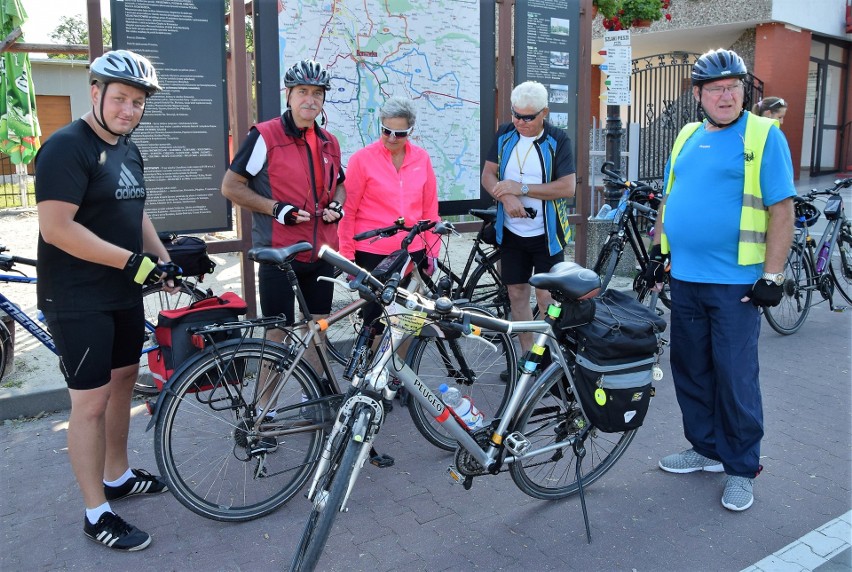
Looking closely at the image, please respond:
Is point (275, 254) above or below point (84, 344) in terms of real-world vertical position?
above

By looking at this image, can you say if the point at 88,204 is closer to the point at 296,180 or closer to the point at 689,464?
the point at 296,180

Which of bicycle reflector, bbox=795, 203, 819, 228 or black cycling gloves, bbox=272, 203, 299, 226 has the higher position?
black cycling gloves, bbox=272, 203, 299, 226

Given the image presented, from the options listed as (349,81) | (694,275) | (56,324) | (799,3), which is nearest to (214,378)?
(56,324)

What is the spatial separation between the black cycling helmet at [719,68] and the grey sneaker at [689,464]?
2.02m

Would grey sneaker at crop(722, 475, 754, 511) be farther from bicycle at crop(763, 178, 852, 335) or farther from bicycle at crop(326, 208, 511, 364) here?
bicycle at crop(763, 178, 852, 335)

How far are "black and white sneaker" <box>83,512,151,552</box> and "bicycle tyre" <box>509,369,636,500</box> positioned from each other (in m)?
1.72

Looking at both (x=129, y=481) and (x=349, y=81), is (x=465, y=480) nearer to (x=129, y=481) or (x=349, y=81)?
(x=129, y=481)

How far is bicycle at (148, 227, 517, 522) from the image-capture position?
3344 millimetres

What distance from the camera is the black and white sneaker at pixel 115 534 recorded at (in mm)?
3250

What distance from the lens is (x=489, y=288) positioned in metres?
5.96

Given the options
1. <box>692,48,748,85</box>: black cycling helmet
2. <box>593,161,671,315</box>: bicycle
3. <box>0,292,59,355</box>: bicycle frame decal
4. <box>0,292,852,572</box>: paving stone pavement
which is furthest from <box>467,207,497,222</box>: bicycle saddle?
<box>0,292,59,355</box>: bicycle frame decal

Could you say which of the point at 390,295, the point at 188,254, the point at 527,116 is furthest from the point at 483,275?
the point at 390,295

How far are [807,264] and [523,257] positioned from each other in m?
3.38

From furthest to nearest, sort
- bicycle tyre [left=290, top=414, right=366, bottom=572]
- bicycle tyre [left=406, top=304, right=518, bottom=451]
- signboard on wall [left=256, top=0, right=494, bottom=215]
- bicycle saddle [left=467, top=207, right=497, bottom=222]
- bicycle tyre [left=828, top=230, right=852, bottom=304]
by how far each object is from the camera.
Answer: bicycle tyre [left=828, top=230, right=852, bottom=304] < signboard on wall [left=256, top=0, right=494, bottom=215] < bicycle saddle [left=467, top=207, right=497, bottom=222] < bicycle tyre [left=406, top=304, right=518, bottom=451] < bicycle tyre [left=290, top=414, right=366, bottom=572]
